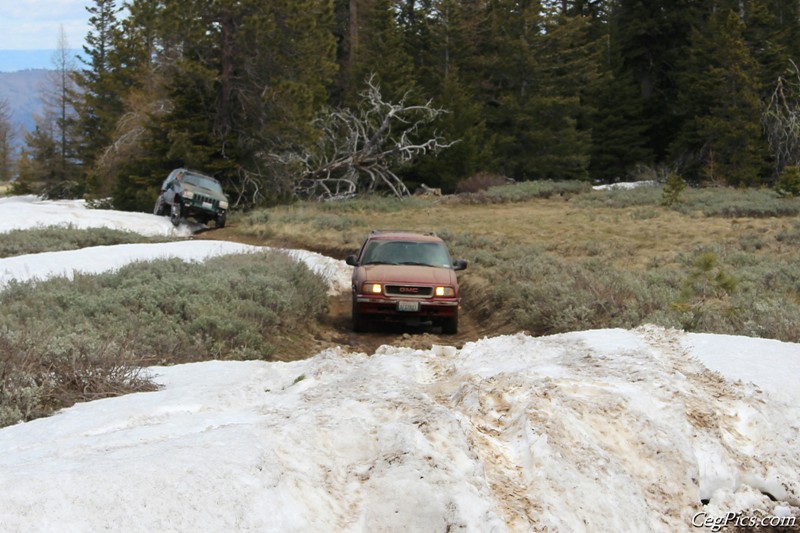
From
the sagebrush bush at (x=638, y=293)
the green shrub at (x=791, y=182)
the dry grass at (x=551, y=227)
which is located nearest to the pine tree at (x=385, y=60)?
the dry grass at (x=551, y=227)

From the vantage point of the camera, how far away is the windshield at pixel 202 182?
24723 mm

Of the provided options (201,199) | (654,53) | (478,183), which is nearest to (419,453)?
(201,199)

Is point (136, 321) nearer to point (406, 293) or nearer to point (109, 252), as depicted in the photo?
point (406, 293)

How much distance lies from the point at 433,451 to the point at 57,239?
51.2 feet

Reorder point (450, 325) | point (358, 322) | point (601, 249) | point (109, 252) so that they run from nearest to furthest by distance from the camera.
→ point (358, 322)
point (450, 325)
point (109, 252)
point (601, 249)

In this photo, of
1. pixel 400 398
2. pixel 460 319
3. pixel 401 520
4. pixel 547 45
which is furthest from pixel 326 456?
pixel 547 45

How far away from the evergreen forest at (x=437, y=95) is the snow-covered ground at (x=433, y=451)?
23.9m

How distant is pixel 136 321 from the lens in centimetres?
809

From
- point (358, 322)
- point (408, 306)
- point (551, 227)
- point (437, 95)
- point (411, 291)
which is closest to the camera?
point (408, 306)

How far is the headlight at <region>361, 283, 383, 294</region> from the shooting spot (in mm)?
11062

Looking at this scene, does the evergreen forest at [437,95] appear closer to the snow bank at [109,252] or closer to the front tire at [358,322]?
the snow bank at [109,252]

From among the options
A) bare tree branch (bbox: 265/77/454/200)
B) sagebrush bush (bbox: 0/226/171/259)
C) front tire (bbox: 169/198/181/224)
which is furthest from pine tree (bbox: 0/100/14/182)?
sagebrush bush (bbox: 0/226/171/259)

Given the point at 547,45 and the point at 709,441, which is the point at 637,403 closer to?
the point at 709,441

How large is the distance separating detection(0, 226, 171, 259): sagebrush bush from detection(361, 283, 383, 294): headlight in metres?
8.07
